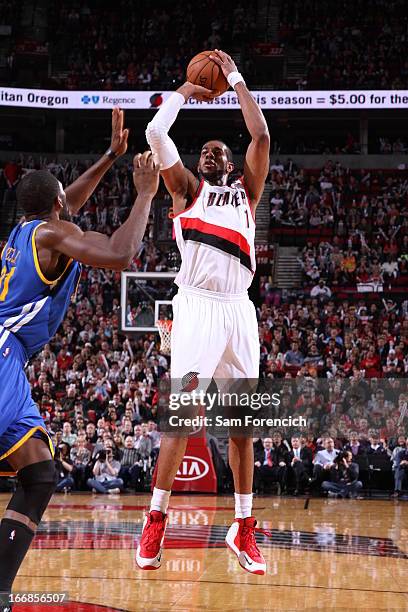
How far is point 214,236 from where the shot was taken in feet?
18.5

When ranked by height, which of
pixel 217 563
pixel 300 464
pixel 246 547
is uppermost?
pixel 246 547

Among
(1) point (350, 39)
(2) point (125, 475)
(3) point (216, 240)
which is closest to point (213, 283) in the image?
(3) point (216, 240)

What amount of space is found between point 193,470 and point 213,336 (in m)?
9.14

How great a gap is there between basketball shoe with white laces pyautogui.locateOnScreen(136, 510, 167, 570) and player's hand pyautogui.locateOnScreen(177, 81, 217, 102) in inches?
111

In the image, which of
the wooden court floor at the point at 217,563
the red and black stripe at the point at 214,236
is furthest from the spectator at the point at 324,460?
the red and black stripe at the point at 214,236

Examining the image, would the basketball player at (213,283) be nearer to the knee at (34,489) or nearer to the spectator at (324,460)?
the knee at (34,489)

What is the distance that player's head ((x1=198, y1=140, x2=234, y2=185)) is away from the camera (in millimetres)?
5832

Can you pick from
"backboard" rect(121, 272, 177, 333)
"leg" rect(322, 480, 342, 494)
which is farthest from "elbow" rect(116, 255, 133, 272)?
"leg" rect(322, 480, 342, 494)

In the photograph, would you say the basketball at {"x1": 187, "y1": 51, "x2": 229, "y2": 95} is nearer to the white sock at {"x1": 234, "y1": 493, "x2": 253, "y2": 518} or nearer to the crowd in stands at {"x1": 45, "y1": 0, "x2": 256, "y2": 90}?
the white sock at {"x1": 234, "y1": 493, "x2": 253, "y2": 518}

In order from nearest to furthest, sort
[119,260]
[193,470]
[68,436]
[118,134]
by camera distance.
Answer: [119,260] → [118,134] → [193,470] → [68,436]

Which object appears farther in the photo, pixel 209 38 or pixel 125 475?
pixel 209 38

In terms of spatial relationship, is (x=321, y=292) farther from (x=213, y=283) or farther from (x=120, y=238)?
(x=120, y=238)

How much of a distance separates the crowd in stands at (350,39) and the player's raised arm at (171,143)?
19793 millimetres

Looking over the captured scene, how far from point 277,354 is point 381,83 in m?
11.6
